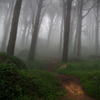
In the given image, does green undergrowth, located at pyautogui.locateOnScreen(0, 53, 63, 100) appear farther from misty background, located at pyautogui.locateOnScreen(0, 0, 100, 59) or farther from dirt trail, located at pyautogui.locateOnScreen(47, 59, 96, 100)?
misty background, located at pyautogui.locateOnScreen(0, 0, 100, 59)

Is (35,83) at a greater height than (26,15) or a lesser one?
lesser

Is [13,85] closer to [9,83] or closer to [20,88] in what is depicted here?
[9,83]

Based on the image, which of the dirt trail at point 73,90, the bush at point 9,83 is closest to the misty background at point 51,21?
the dirt trail at point 73,90

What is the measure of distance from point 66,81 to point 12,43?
17.4 feet

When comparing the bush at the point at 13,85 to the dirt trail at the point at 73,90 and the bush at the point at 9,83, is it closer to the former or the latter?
the bush at the point at 9,83

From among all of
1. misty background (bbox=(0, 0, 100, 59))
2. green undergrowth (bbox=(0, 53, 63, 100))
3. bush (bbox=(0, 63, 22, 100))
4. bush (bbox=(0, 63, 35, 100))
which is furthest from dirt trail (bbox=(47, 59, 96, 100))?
misty background (bbox=(0, 0, 100, 59))

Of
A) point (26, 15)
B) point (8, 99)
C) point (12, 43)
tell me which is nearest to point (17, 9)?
point (12, 43)

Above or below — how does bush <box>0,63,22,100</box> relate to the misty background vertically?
below

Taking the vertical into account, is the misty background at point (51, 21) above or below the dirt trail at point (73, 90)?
above

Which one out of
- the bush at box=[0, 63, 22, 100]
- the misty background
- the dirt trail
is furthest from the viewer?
the misty background

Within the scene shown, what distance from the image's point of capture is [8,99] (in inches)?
125

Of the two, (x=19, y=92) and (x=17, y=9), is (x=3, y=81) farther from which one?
(x=17, y=9)

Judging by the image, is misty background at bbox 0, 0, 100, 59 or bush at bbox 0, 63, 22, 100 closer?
bush at bbox 0, 63, 22, 100

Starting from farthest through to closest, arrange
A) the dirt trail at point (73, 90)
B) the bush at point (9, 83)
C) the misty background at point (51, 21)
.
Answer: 1. the misty background at point (51, 21)
2. the dirt trail at point (73, 90)
3. the bush at point (9, 83)
